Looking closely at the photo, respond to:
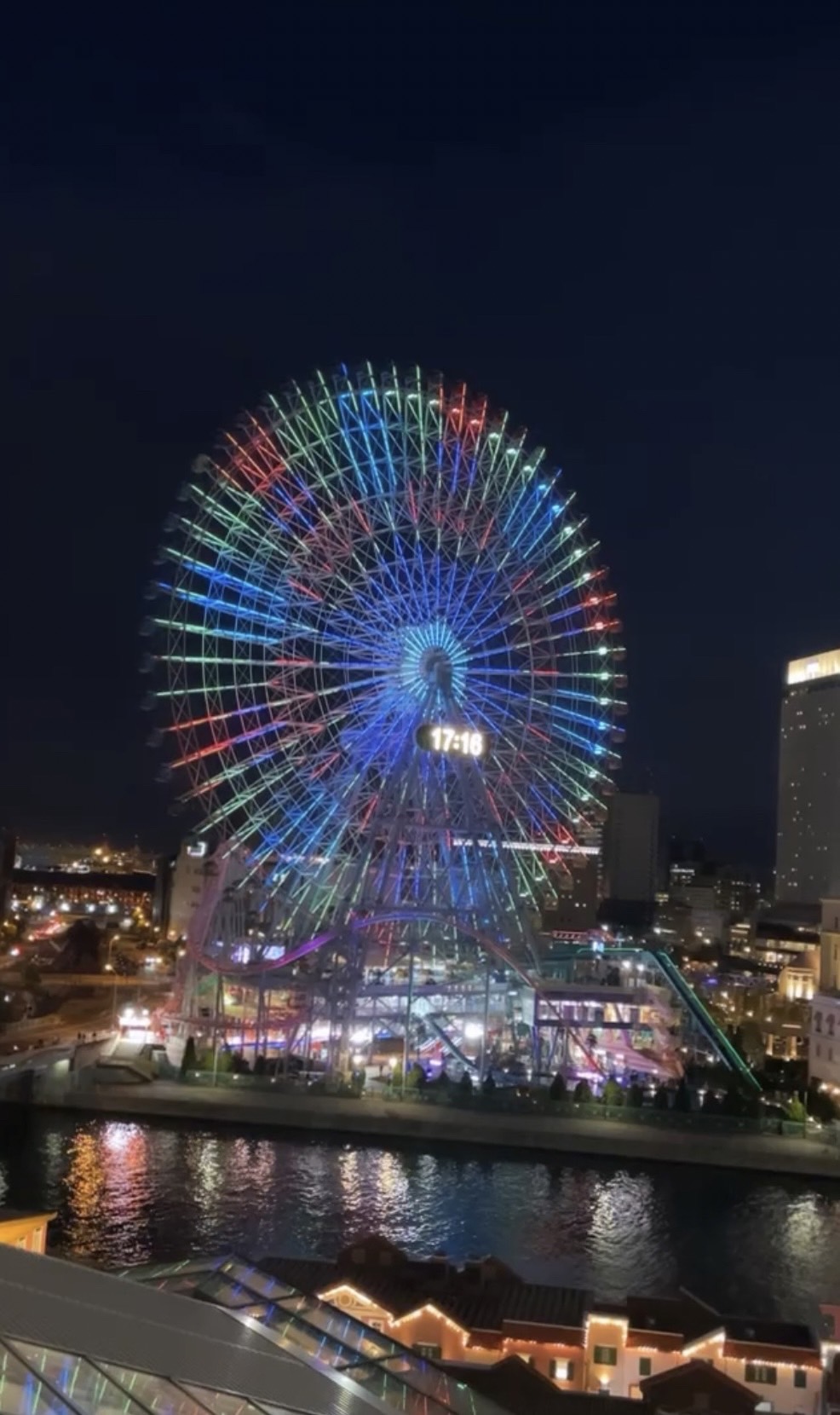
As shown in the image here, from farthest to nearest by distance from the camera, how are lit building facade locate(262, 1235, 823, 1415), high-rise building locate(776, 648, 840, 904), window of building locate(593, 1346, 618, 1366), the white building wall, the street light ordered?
high-rise building locate(776, 648, 840, 904), the street light, the white building wall, window of building locate(593, 1346, 618, 1366), lit building facade locate(262, 1235, 823, 1415)

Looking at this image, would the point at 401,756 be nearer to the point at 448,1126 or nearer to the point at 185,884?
the point at 448,1126

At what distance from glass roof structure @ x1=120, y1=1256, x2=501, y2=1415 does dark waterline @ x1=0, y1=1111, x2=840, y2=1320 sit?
11.6 meters

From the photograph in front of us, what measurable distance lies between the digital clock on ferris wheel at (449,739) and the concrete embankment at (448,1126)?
8789 mm

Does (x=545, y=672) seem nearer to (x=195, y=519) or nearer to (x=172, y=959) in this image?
(x=195, y=519)

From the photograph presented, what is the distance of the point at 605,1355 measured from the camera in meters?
15.0

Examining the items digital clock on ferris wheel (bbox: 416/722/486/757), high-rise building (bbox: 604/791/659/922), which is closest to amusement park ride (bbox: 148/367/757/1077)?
digital clock on ferris wheel (bbox: 416/722/486/757)

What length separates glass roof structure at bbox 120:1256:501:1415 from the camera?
7754 millimetres

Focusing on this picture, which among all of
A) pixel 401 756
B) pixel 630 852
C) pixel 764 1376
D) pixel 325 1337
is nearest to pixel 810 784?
pixel 630 852

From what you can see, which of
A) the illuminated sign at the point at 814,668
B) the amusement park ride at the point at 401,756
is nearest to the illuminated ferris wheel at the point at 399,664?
the amusement park ride at the point at 401,756

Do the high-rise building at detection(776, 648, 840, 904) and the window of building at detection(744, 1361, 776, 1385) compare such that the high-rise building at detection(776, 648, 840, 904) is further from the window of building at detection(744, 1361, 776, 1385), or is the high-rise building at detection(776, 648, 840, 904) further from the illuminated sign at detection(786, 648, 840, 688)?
the window of building at detection(744, 1361, 776, 1385)

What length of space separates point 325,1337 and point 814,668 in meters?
91.0

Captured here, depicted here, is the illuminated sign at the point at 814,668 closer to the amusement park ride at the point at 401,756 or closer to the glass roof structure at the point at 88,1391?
the amusement park ride at the point at 401,756

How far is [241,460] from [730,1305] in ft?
67.2

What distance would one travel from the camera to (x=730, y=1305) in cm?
1956
